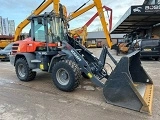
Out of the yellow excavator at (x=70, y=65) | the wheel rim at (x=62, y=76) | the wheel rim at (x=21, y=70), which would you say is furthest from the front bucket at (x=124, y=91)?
the wheel rim at (x=21, y=70)

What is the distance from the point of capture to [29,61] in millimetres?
7238

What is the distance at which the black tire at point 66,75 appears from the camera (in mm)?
5762

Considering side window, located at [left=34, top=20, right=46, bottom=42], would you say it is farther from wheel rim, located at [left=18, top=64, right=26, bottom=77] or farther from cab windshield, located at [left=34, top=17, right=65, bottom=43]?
wheel rim, located at [left=18, top=64, right=26, bottom=77]

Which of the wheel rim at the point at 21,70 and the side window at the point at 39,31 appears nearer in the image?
the side window at the point at 39,31

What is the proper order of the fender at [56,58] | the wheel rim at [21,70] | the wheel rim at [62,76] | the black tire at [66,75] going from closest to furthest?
the black tire at [66,75] < the wheel rim at [62,76] < the fender at [56,58] < the wheel rim at [21,70]

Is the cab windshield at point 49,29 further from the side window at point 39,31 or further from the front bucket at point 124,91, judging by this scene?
the front bucket at point 124,91

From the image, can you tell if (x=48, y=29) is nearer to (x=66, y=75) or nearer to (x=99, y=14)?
(x=66, y=75)

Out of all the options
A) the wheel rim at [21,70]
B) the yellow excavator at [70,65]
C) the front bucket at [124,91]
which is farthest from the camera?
the wheel rim at [21,70]

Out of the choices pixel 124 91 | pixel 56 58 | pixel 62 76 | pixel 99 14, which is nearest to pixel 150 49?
pixel 99 14

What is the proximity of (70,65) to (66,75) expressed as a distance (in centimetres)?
42

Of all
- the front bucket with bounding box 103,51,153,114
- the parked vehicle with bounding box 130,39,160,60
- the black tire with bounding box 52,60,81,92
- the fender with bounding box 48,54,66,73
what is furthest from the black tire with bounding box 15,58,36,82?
the parked vehicle with bounding box 130,39,160,60

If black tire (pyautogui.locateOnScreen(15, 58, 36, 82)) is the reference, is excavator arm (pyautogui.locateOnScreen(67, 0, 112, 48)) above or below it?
above

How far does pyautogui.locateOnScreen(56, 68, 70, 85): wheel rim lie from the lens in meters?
6.06

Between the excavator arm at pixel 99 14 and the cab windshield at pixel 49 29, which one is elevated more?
the excavator arm at pixel 99 14
